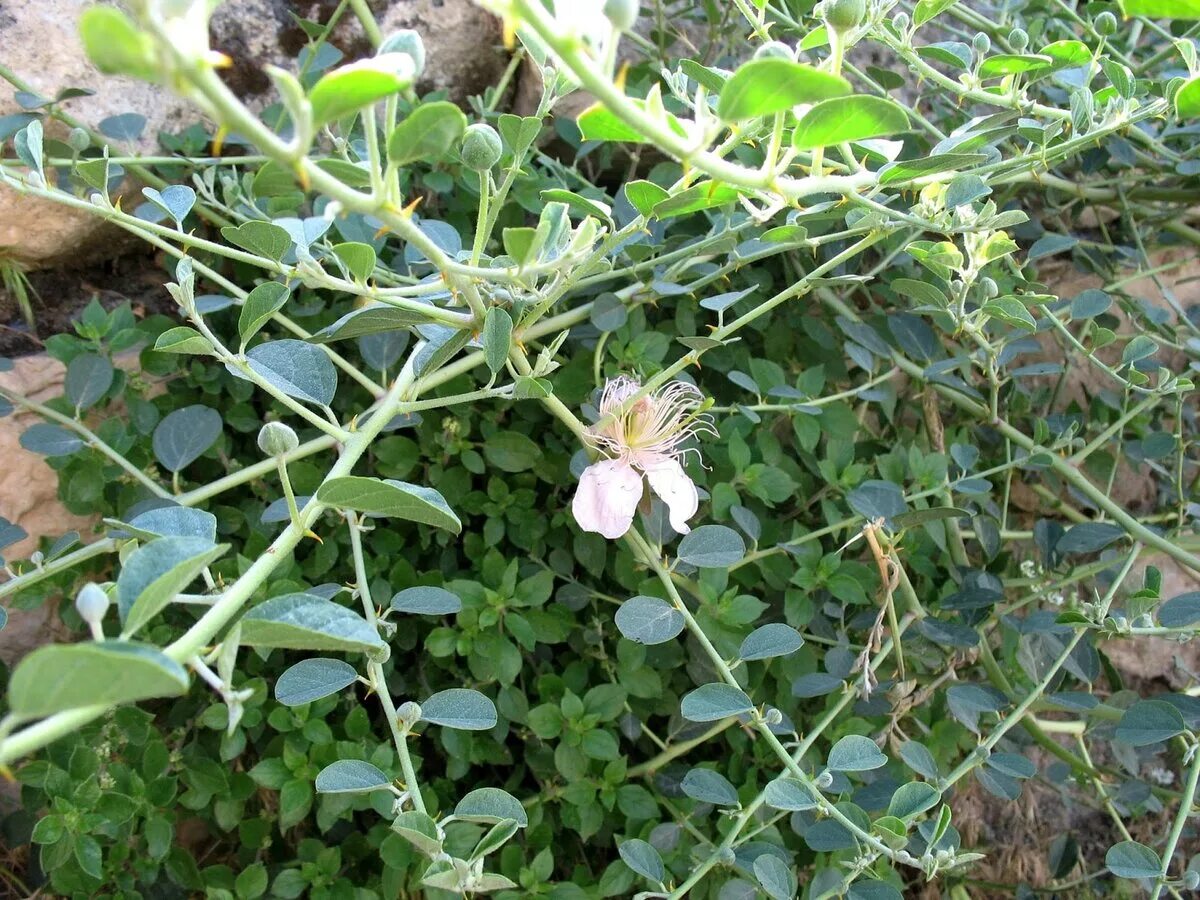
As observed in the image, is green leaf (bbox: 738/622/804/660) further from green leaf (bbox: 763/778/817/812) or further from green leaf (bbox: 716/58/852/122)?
green leaf (bbox: 716/58/852/122)

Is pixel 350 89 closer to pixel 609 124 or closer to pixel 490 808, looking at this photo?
pixel 609 124

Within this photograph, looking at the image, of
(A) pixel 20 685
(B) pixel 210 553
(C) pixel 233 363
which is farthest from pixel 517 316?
(A) pixel 20 685

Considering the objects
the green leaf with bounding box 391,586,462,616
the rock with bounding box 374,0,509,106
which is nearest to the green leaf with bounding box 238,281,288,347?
the green leaf with bounding box 391,586,462,616

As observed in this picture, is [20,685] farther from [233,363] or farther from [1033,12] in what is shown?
[1033,12]

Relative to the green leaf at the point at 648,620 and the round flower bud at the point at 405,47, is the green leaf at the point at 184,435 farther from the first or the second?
the round flower bud at the point at 405,47

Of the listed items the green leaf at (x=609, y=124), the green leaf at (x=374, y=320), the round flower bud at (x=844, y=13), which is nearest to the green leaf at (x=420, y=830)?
the green leaf at (x=374, y=320)

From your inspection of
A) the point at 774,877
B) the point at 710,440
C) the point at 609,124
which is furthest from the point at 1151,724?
the point at 609,124
